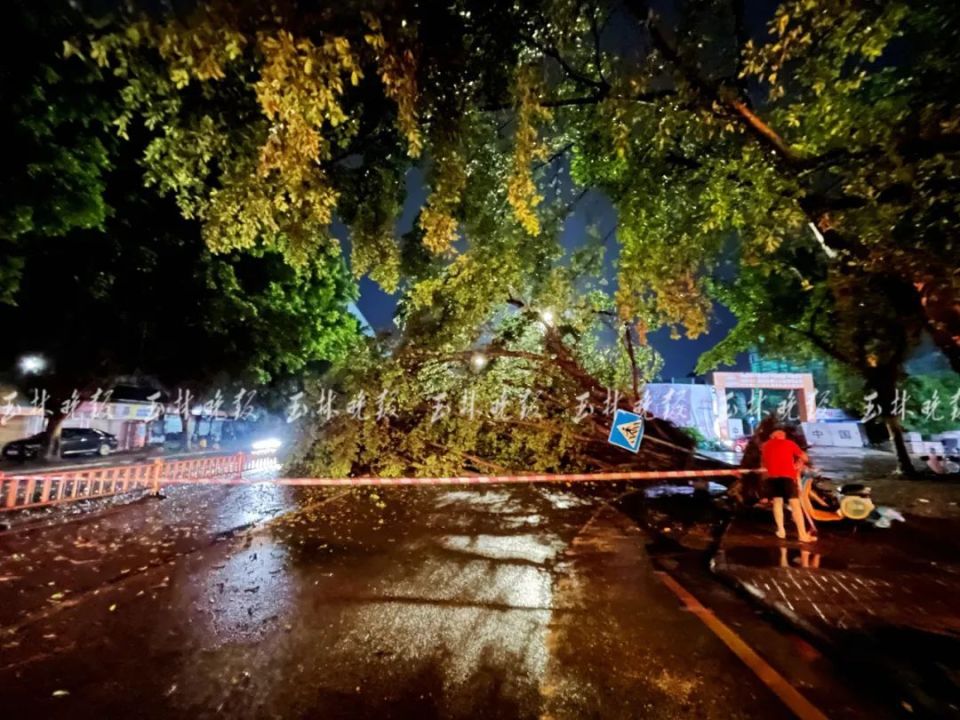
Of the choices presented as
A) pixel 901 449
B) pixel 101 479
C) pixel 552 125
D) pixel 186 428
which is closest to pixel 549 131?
pixel 552 125

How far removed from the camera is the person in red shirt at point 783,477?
704 cm

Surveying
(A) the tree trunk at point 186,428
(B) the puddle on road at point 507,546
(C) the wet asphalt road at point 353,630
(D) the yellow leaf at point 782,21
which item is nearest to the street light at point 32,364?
(A) the tree trunk at point 186,428

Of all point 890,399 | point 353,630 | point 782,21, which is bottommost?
point 353,630

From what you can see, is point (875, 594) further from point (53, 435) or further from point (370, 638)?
point (53, 435)

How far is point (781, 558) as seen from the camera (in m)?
6.16

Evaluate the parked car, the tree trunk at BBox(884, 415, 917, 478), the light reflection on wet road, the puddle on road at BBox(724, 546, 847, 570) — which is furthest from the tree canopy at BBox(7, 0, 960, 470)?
the parked car

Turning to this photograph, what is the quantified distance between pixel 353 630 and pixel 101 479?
10.2 meters

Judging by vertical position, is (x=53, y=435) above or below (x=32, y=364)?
below

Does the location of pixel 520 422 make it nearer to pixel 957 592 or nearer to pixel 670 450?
pixel 670 450

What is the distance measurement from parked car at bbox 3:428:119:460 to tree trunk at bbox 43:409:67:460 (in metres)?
0.20

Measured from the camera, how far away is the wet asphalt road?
3158 millimetres

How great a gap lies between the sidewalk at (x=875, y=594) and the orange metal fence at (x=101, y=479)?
12232 mm

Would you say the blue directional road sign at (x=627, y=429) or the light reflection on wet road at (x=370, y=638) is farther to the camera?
the blue directional road sign at (x=627, y=429)

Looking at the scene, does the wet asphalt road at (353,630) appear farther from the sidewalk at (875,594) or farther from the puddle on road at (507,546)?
the sidewalk at (875,594)
